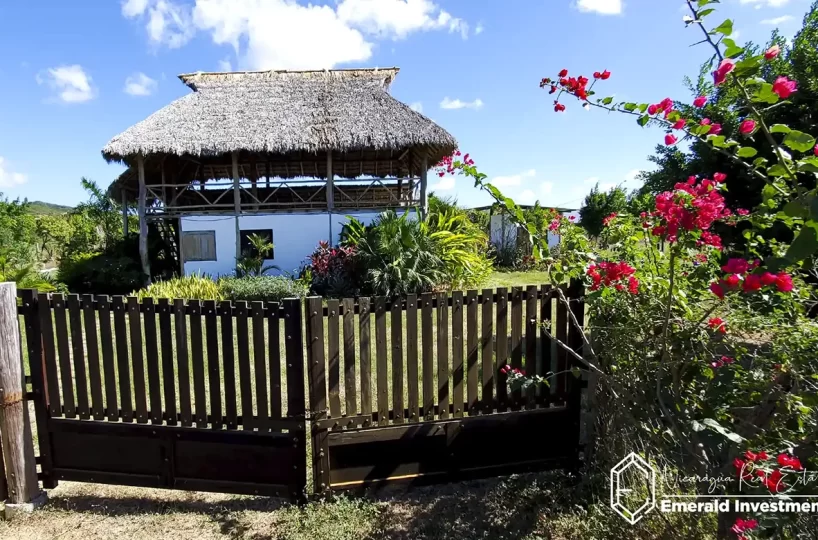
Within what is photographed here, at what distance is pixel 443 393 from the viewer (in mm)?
2850

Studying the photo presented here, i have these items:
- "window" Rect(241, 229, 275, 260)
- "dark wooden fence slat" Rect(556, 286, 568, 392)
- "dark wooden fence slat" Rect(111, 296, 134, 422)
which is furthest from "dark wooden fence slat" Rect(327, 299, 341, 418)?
"window" Rect(241, 229, 275, 260)

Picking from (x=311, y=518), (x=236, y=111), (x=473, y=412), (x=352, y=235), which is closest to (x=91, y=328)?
(x=311, y=518)

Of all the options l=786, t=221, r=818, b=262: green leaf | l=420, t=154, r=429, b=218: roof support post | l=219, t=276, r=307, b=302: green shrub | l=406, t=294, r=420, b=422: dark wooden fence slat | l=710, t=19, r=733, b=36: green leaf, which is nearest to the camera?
l=786, t=221, r=818, b=262: green leaf

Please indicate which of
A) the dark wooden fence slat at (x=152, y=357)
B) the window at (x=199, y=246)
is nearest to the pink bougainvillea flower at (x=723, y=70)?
the dark wooden fence slat at (x=152, y=357)

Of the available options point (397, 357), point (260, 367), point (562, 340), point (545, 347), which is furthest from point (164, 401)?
point (562, 340)

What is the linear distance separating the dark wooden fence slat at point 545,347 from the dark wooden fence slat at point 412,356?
32.1 inches

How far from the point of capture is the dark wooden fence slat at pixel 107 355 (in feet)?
8.88

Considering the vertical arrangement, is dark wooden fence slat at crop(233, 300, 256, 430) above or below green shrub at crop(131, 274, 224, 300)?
above

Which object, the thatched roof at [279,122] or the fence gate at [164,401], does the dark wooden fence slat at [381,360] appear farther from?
the thatched roof at [279,122]

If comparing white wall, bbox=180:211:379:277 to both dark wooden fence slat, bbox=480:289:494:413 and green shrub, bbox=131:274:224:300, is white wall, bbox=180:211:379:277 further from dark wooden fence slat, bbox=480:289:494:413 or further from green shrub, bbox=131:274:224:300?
dark wooden fence slat, bbox=480:289:494:413

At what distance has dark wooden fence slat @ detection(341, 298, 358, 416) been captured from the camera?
2719mm

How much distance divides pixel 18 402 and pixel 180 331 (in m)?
1.07

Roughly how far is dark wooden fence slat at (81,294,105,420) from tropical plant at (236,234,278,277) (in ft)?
29.0

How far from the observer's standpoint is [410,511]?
2736mm
